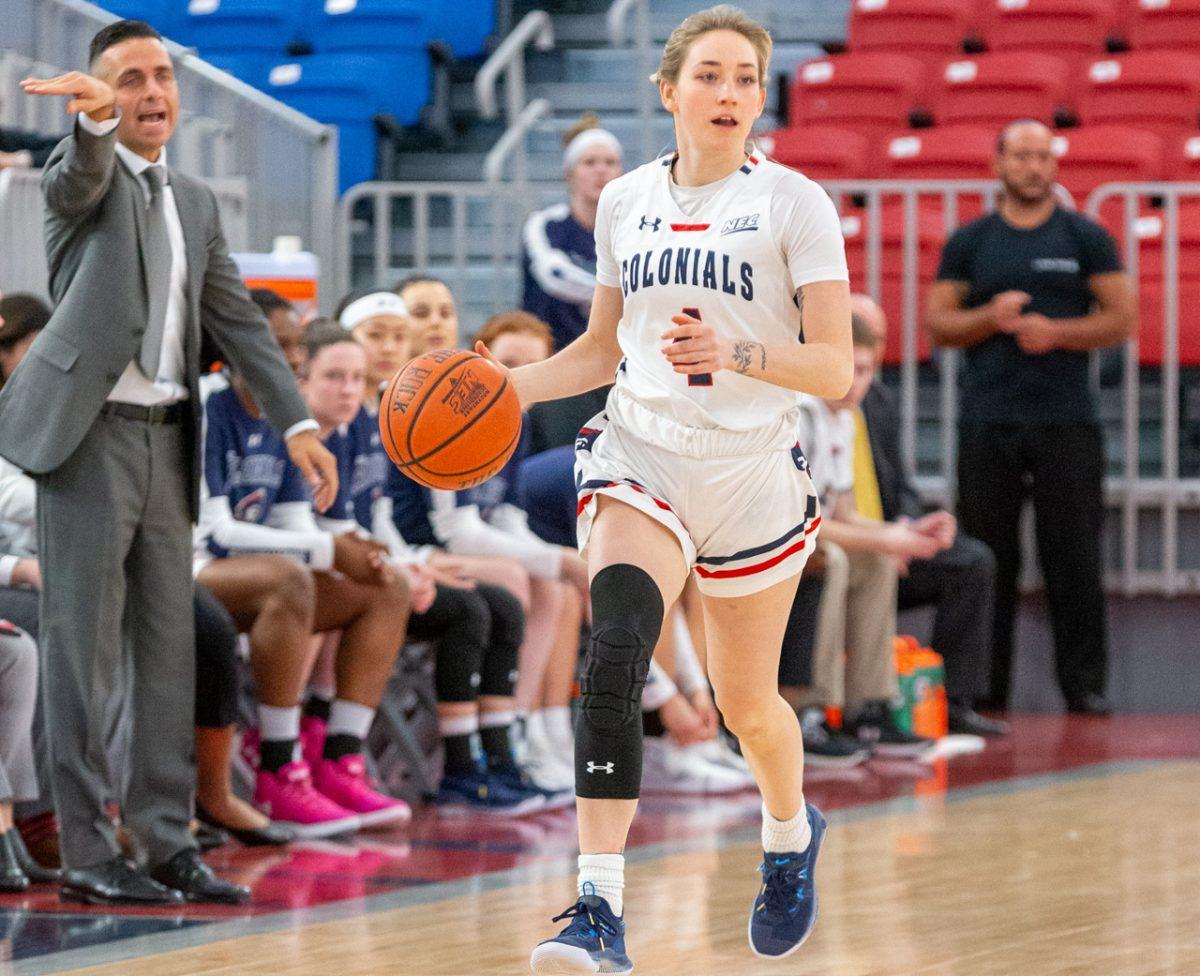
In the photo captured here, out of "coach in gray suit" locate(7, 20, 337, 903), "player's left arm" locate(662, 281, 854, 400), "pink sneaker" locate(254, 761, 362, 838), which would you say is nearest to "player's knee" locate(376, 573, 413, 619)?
"pink sneaker" locate(254, 761, 362, 838)

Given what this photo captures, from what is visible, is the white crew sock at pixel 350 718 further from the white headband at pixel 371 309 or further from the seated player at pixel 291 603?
the white headband at pixel 371 309

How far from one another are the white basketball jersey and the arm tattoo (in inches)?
8.5

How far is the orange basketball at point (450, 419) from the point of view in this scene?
13.9 feet

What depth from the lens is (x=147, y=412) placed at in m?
5.26

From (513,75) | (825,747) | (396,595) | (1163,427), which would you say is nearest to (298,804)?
(396,595)

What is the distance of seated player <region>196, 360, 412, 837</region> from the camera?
6.23 meters

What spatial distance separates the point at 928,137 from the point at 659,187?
7.09 m

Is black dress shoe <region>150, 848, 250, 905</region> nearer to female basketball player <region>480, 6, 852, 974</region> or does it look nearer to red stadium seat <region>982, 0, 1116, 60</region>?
female basketball player <region>480, 6, 852, 974</region>

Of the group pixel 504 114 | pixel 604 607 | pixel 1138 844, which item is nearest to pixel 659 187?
pixel 604 607

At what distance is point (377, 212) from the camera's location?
9922 millimetres

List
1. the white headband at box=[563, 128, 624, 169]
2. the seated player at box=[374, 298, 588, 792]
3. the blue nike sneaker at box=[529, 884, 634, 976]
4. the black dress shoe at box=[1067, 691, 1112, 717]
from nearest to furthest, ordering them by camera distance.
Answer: the blue nike sneaker at box=[529, 884, 634, 976]
the seated player at box=[374, 298, 588, 792]
the white headband at box=[563, 128, 624, 169]
the black dress shoe at box=[1067, 691, 1112, 717]

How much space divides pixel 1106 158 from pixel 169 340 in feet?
21.5

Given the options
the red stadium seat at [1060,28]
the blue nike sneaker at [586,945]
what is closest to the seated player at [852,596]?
the blue nike sneaker at [586,945]

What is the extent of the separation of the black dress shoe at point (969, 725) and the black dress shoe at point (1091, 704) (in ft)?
2.27
